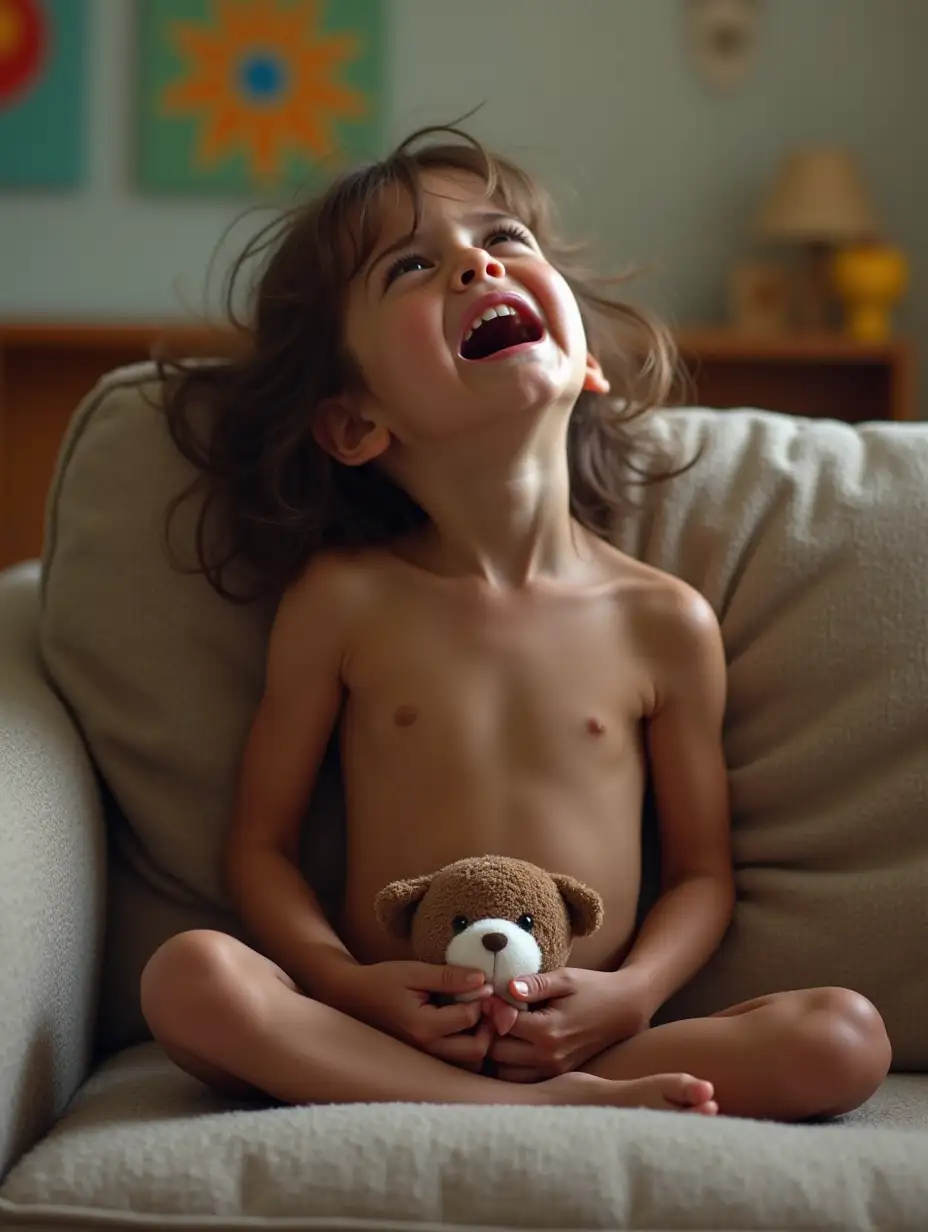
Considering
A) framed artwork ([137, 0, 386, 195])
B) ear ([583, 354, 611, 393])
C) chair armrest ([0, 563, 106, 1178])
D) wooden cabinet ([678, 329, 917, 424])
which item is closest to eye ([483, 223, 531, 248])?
ear ([583, 354, 611, 393])

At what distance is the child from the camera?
1033 mm

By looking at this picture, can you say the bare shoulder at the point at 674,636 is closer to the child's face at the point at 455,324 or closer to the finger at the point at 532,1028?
the child's face at the point at 455,324

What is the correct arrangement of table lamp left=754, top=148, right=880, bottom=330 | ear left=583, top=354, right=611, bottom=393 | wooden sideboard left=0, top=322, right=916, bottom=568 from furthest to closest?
table lamp left=754, top=148, right=880, bottom=330 → wooden sideboard left=0, top=322, right=916, bottom=568 → ear left=583, top=354, right=611, bottom=393

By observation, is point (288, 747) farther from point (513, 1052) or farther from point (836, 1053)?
point (836, 1053)

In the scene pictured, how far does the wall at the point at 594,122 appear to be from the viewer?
346 cm

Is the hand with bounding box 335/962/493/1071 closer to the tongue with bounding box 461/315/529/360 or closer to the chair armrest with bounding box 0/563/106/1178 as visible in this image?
the chair armrest with bounding box 0/563/106/1178

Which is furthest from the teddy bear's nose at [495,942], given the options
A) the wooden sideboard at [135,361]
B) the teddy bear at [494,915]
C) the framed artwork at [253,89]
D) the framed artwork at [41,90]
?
the framed artwork at [41,90]

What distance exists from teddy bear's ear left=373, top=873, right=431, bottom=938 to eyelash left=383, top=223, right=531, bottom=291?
507mm

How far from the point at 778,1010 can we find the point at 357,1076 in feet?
0.90

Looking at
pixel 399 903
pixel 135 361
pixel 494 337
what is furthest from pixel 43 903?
pixel 135 361

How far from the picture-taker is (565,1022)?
1.06 m

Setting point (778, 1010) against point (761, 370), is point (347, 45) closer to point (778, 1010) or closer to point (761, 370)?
point (761, 370)

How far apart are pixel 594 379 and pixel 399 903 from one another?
55cm

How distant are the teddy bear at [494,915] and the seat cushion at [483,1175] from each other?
0.13 m
